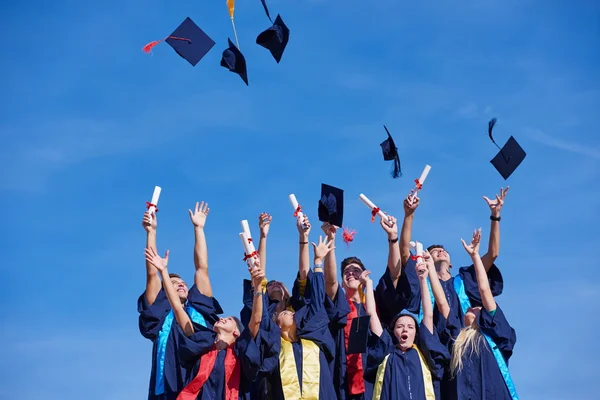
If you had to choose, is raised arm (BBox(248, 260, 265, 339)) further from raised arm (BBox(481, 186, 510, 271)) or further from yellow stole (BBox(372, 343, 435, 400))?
raised arm (BBox(481, 186, 510, 271))

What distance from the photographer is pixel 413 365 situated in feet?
24.3

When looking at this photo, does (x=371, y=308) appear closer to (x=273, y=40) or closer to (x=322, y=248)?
(x=322, y=248)

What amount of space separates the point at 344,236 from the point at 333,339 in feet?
3.37

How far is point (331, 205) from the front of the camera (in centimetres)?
864

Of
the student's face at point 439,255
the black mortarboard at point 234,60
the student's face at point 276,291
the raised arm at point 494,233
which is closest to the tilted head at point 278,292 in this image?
the student's face at point 276,291

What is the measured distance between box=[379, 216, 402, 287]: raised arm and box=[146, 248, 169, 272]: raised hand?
1.92m

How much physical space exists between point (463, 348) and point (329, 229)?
162 cm

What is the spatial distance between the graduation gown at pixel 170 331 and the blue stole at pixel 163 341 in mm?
17

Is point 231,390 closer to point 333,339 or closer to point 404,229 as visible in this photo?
A: point 333,339

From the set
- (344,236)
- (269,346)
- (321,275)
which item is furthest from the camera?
(344,236)

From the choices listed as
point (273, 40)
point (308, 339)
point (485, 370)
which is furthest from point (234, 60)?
point (485, 370)

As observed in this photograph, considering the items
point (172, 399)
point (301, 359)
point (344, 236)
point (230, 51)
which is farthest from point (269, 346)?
point (230, 51)

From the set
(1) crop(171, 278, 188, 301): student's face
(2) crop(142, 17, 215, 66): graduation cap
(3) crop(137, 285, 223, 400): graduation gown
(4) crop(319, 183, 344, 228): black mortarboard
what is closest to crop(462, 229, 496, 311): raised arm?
(4) crop(319, 183, 344, 228): black mortarboard

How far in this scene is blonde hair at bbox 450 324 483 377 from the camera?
7.55 m
